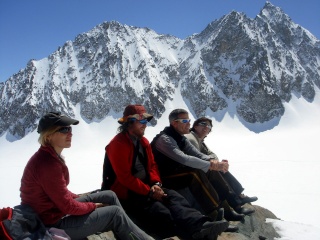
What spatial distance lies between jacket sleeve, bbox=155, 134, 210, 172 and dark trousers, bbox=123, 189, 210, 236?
2.98 ft

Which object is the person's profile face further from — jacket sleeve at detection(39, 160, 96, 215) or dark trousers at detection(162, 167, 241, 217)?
jacket sleeve at detection(39, 160, 96, 215)

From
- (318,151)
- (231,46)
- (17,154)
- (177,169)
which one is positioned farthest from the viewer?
(231,46)

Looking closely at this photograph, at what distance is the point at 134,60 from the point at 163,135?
107 meters

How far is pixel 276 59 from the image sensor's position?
11419cm

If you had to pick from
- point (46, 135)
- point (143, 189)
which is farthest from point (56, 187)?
point (143, 189)

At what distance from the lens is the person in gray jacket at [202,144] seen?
8.87 metres

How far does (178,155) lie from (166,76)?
10765 cm

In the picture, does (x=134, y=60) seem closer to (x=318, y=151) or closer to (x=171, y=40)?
(x=171, y=40)

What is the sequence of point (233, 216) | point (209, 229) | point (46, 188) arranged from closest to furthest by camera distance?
point (46, 188) → point (209, 229) → point (233, 216)

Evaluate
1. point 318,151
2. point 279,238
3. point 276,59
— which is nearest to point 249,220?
point 279,238

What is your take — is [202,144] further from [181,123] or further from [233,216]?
[233,216]

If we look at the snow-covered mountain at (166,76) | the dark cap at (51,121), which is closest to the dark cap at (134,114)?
the dark cap at (51,121)

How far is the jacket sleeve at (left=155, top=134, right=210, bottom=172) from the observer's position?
7.45 metres

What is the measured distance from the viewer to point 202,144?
31.8 feet
